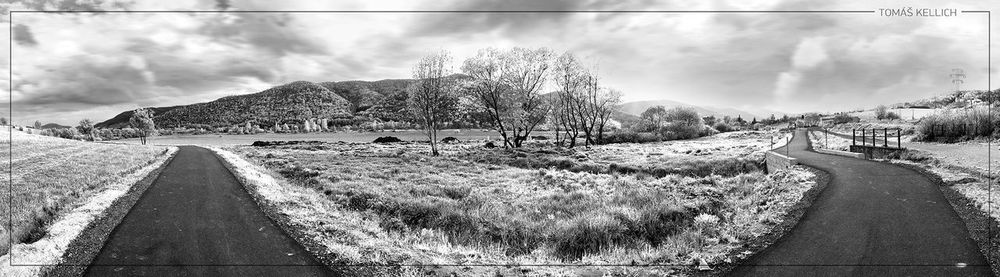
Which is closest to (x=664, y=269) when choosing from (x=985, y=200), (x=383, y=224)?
(x=383, y=224)

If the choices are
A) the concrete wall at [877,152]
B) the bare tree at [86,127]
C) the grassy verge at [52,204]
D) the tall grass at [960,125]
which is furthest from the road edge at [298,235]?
the bare tree at [86,127]

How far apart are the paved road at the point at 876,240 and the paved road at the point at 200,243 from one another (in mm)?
9170

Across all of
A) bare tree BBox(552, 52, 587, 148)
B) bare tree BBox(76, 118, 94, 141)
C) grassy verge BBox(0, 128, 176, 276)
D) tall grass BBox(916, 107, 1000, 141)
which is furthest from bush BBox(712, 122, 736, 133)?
bare tree BBox(76, 118, 94, 141)

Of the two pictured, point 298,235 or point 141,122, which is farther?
point 141,122

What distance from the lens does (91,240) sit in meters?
→ 10.4

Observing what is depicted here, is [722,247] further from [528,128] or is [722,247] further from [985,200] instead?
[528,128]

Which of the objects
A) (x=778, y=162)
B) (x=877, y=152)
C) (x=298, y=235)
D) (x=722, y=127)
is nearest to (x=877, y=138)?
(x=877, y=152)

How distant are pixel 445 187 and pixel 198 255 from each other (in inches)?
587

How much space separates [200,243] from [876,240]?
15.1 metres

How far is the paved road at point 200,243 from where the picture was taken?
28.0ft

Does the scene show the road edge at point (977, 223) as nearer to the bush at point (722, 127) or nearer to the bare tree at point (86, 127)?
the bush at point (722, 127)

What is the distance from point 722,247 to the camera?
9883 millimetres

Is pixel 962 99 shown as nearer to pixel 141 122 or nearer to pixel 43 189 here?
pixel 43 189

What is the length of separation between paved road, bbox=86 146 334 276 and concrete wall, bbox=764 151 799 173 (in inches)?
983
